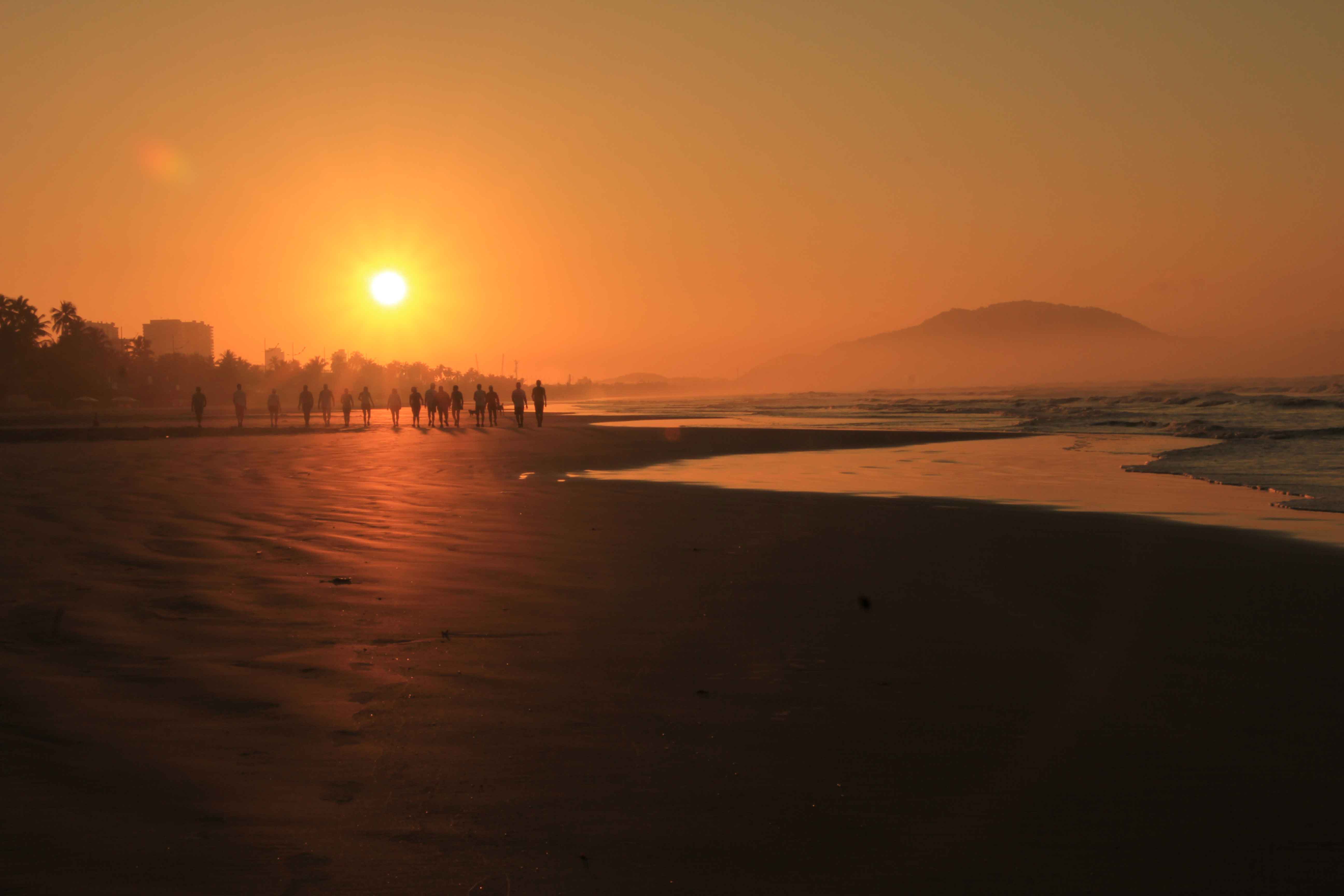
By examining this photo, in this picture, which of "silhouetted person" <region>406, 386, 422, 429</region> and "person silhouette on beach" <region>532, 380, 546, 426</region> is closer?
"person silhouette on beach" <region>532, 380, 546, 426</region>

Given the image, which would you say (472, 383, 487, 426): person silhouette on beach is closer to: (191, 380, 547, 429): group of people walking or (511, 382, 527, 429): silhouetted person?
(191, 380, 547, 429): group of people walking

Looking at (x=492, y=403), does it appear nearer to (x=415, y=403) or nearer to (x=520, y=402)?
(x=415, y=403)


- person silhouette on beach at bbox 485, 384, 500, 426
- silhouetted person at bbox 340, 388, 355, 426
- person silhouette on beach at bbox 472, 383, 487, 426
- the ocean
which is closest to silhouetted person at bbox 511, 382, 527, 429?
person silhouette on beach at bbox 485, 384, 500, 426

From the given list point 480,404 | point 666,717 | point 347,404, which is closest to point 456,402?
point 480,404

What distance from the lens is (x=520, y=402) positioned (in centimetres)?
4412

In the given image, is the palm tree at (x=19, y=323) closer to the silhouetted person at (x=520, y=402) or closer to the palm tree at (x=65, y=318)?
the palm tree at (x=65, y=318)

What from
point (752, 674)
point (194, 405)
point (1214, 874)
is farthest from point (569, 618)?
point (194, 405)

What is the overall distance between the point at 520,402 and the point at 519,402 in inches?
2.6

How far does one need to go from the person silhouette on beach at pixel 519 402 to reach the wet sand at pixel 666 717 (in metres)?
32.7

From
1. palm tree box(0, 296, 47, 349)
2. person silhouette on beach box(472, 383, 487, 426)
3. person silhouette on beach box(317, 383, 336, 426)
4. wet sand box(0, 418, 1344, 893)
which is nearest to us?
wet sand box(0, 418, 1344, 893)

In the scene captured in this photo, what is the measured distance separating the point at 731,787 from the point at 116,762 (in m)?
2.38

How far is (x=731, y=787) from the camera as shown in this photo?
3689 millimetres

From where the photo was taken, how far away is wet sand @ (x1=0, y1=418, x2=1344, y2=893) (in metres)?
3.14

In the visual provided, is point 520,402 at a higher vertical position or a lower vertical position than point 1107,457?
higher
